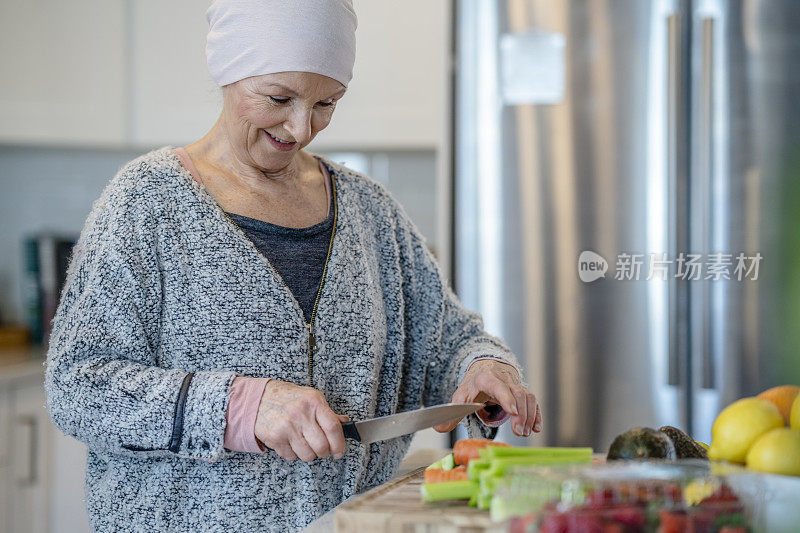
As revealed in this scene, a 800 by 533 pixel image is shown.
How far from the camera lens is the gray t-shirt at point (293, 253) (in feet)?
3.75

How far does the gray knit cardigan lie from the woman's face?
94mm

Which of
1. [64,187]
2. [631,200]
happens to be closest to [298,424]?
[631,200]

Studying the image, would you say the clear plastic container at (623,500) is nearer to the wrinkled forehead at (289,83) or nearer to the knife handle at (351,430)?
the knife handle at (351,430)

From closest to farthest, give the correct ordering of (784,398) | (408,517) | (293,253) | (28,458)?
(408,517), (784,398), (293,253), (28,458)

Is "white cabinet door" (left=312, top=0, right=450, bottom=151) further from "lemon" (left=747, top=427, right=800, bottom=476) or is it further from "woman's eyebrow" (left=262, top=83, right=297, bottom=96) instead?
"lemon" (left=747, top=427, right=800, bottom=476)

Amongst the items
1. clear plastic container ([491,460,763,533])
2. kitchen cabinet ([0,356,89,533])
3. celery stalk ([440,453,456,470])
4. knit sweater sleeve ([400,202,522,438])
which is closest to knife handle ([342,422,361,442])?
celery stalk ([440,453,456,470])

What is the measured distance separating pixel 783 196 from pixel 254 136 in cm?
137

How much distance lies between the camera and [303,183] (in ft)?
4.17

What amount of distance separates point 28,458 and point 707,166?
1.88m

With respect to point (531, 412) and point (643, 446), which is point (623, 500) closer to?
point (643, 446)

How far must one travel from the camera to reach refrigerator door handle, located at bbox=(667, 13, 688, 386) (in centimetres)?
201

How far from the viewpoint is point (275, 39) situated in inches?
42.7

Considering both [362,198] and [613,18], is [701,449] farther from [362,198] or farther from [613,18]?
[613,18]

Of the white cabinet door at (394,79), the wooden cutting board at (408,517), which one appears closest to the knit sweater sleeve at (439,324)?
the wooden cutting board at (408,517)
